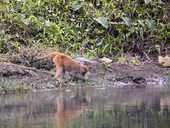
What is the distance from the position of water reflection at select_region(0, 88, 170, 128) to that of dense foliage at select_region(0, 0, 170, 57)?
4503mm

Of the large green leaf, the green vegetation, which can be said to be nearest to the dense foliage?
the large green leaf

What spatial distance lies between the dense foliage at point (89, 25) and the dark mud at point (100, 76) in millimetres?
1602

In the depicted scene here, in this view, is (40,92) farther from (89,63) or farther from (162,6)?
(162,6)

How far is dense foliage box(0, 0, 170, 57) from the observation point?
1533 centimetres

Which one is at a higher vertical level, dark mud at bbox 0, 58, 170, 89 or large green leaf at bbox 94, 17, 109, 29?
large green leaf at bbox 94, 17, 109, 29

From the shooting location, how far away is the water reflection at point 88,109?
7062mm

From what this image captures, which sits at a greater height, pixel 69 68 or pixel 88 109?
pixel 69 68

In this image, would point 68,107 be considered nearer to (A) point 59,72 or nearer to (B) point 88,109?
(B) point 88,109

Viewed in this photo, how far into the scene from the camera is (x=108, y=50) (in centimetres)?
1538

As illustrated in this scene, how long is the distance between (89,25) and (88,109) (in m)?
7.97

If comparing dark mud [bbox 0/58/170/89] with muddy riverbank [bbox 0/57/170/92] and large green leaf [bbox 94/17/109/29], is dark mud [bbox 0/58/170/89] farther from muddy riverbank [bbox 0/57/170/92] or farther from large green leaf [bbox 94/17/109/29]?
large green leaf [bbox 94/17/109/29]


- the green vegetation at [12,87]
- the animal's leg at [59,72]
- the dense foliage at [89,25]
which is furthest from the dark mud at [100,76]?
the dense foliage at [89,25]

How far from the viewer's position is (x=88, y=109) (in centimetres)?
831

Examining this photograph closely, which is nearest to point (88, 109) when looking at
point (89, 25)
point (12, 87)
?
point (12, 87)
